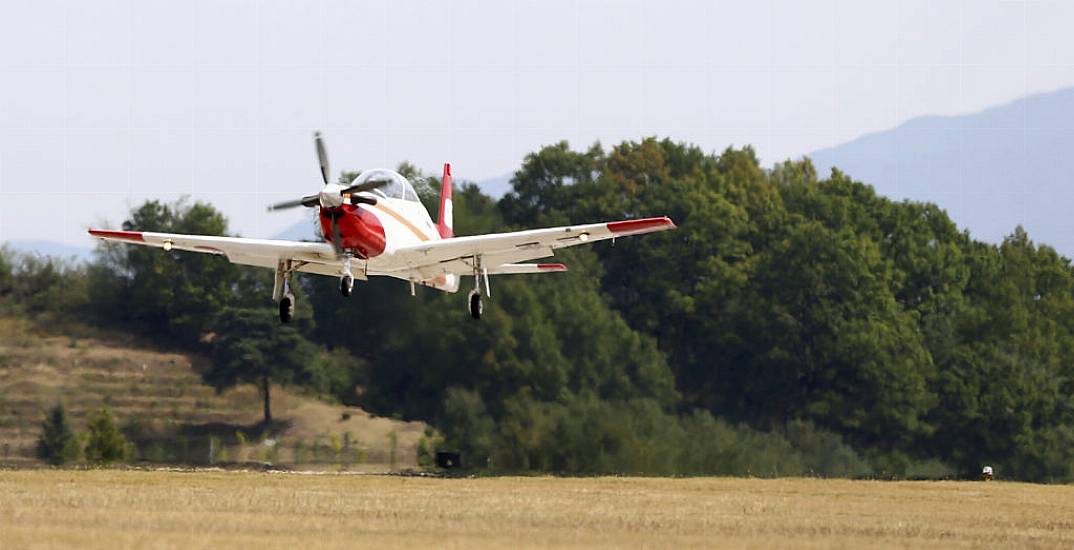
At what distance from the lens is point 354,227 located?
95.6 feet

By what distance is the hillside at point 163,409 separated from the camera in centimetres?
5341

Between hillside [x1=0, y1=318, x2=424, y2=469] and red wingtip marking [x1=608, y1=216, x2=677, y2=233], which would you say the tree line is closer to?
hillside [x1=0, y1=318, x2=424, y2=469]

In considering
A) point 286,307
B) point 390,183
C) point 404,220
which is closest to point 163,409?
point 286,307

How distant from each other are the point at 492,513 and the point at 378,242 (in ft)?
20.7

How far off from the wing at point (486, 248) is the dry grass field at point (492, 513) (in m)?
4.73

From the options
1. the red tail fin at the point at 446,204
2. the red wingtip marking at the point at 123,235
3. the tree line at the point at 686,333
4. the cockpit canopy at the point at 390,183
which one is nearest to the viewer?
the cockpit canopy at the point at 390,183

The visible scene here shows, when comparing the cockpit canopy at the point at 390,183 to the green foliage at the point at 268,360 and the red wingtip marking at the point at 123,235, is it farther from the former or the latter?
the green foliage at the point at 268,360

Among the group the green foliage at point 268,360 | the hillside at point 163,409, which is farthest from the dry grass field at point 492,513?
the green foliage at point 268,360

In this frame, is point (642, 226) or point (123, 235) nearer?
point (642, 226)

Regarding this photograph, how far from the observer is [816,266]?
6494cm

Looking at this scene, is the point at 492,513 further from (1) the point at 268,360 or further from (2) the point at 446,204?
(1) the point at 268,360

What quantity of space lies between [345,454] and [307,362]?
537 cm

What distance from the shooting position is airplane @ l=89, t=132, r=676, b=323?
2914 cm

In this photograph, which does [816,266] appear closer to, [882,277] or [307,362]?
[882,277]
